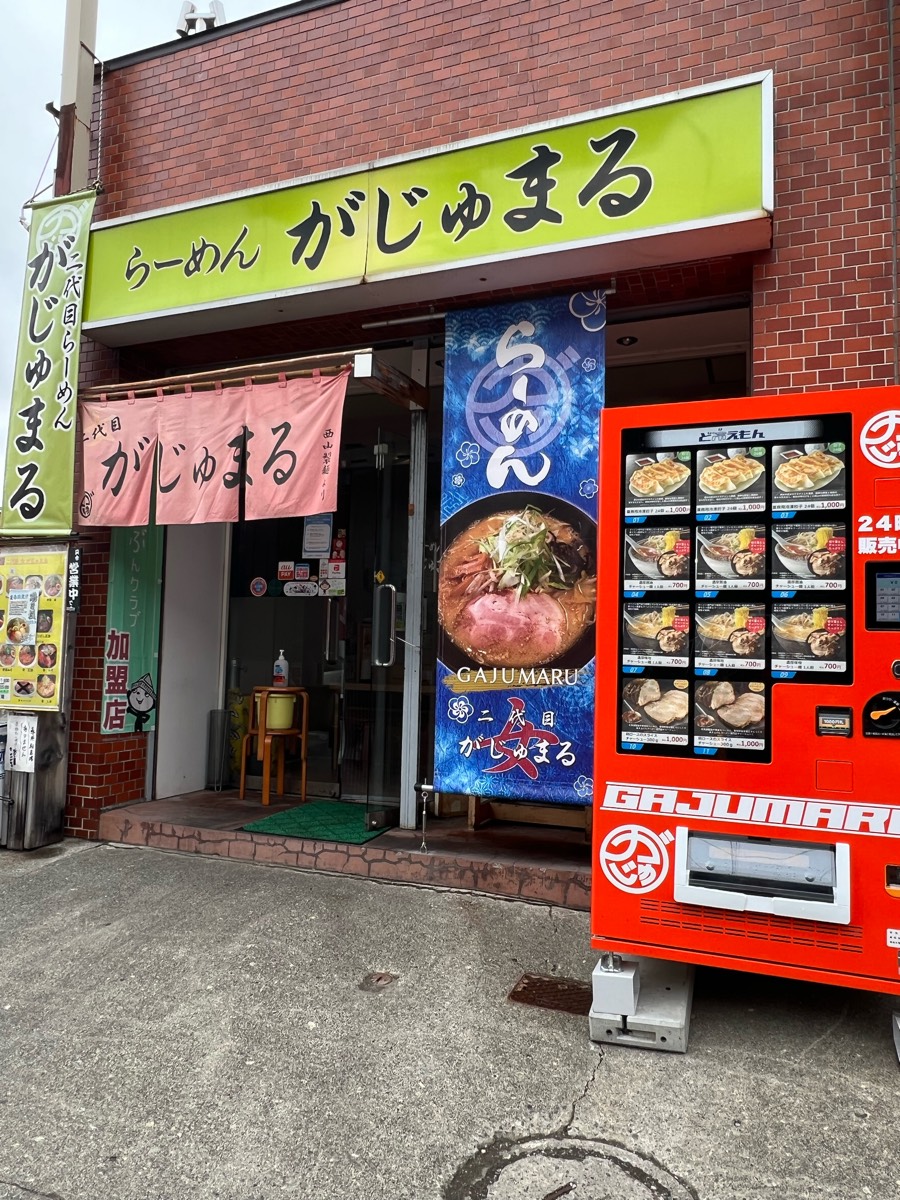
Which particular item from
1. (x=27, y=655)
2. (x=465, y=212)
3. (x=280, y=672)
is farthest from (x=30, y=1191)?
(x=465, y=212)

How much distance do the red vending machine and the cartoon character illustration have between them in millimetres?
4695

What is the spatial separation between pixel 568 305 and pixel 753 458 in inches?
91.3

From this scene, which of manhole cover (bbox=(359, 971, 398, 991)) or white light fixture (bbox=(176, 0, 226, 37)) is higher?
white light fixture (bbox=(176, 0, 226, 37))

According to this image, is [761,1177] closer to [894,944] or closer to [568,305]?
[894,944]

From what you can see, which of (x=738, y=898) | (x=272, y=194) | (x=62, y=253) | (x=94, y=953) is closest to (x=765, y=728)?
(x=738, y=898)

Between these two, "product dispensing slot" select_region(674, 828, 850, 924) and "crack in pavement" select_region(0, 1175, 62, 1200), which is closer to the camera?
"crack in pavement" select_region(0, 1175, 62, 1200)

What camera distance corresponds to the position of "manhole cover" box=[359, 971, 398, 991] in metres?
4.06

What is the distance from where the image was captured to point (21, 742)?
6453 mm

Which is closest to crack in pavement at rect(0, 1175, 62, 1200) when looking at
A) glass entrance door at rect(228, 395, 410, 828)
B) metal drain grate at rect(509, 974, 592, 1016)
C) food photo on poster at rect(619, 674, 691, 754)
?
metal drain grate at rect(509, 974, 592, 1016)

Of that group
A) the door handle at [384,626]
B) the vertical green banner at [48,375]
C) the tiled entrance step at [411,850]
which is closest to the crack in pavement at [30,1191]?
the tiled entrance step at [411,850]

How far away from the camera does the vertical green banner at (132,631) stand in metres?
6.72

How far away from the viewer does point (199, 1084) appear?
3248mm

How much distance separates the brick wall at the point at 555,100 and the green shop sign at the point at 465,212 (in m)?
0.47

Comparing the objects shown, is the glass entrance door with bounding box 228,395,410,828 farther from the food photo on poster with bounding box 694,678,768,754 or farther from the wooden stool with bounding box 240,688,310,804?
the food photo on poster with bounding box 694,678,768,754
